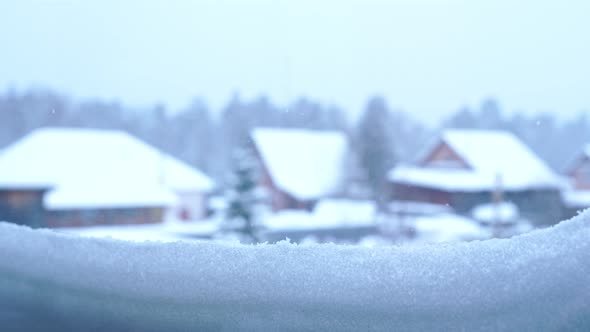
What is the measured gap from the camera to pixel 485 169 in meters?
14.7

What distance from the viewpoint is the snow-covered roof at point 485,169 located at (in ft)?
46.2

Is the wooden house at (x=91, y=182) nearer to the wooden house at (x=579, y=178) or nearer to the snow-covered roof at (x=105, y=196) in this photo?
the snow-covered roof at (x=105, y=196)

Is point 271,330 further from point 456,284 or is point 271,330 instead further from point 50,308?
point 50,308

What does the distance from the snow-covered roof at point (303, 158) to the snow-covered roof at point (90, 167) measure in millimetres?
2106

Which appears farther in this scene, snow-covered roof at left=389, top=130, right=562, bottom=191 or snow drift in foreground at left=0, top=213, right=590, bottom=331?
snow-covered roof at left=389, top=130, right=562, bottom=191

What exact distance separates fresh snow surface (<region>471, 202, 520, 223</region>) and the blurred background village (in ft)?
0.18

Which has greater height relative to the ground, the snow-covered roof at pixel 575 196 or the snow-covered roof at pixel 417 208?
the snow-covered roof at pixel 417 208

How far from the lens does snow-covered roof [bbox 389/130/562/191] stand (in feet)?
46.2

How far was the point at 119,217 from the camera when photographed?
45.6 feet

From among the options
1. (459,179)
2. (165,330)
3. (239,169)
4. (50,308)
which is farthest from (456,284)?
(459,179)

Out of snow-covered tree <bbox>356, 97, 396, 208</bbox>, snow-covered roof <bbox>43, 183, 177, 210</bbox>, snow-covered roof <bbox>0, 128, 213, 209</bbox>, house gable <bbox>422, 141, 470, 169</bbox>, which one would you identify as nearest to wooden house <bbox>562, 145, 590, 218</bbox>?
house gable <bbox>422, 141, 470, 169</bbox>

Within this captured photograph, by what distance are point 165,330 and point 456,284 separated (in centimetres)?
42

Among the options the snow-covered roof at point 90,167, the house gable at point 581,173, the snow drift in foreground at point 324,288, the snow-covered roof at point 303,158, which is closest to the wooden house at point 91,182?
the snow-covered roof at point 90,167

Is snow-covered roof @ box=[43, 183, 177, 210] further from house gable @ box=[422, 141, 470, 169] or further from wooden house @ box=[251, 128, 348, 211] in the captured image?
house gable @ box=[422, 141, 470, 169]
